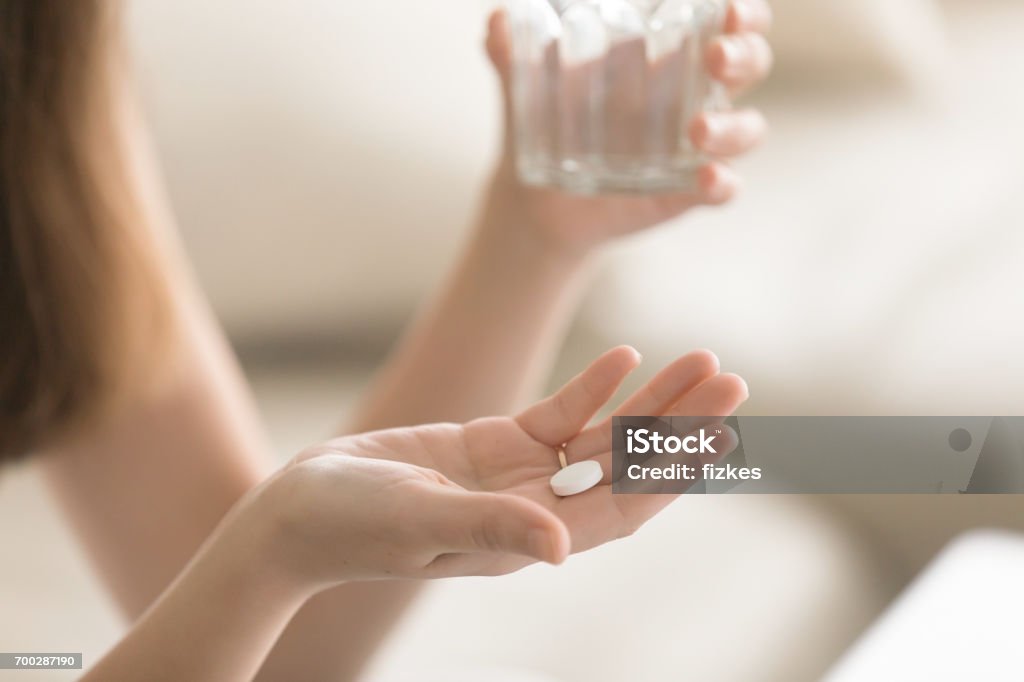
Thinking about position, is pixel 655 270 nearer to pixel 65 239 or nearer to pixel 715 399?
pixel 65 239

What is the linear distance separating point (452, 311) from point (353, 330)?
475 mm

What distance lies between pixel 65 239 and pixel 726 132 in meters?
0.38

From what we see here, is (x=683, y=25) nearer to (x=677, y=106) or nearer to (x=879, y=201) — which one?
(x=677, y=106)

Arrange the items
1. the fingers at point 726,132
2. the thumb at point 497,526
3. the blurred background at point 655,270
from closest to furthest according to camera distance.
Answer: the thumb at point 497,526 < the fingers at point 726,132 < the blurred background at point 655,270

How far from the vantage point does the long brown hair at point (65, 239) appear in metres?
0.60

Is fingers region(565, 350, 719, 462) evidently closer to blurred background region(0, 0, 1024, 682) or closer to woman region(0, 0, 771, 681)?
woman region(0, 0, 771, 681)

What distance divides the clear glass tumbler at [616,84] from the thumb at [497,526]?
24cm

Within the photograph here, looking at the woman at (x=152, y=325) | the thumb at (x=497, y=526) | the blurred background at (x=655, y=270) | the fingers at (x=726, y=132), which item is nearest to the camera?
the thumb at (x=497, y=526)

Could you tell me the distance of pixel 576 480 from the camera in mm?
329

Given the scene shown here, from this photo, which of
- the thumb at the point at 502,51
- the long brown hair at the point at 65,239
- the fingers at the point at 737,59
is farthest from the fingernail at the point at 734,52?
the long brown hair at the point at 65,239

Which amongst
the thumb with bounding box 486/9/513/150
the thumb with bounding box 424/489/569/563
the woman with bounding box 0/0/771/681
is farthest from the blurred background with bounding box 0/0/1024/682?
the thumb with bounding box 424/489/569/563

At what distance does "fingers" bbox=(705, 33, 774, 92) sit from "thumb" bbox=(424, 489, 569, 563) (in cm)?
27

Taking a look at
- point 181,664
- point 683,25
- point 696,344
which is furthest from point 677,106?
point 696,344

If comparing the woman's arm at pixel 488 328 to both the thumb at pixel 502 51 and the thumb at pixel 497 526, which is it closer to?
the thumb at pixel 502 51
